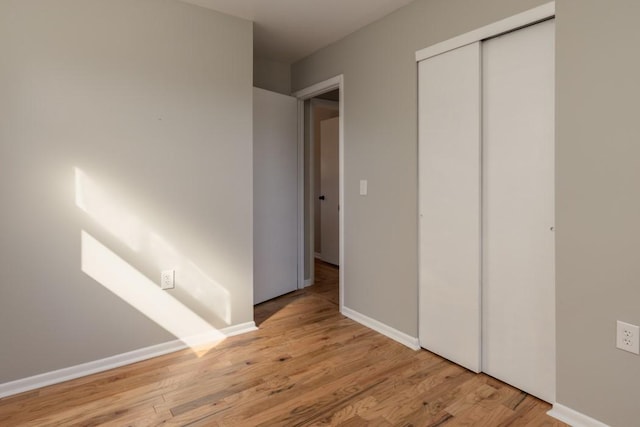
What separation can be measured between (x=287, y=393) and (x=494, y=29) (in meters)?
2.25

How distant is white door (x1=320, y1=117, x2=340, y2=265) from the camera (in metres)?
4.98

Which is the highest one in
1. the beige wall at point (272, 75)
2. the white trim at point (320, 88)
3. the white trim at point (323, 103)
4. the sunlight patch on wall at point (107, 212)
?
the beige wall at point (272, 75)

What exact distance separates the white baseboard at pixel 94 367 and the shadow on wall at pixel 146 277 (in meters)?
0.06

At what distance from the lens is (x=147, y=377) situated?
2145 mm

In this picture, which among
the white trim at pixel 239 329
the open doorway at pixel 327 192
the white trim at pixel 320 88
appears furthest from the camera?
the open doorway at pixel 327 192

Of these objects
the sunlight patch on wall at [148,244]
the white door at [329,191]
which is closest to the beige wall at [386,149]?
the sunlight patch on wall at [148,244]

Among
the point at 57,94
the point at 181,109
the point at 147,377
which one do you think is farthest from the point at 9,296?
the point at 181,109

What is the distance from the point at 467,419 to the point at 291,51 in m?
3.11
